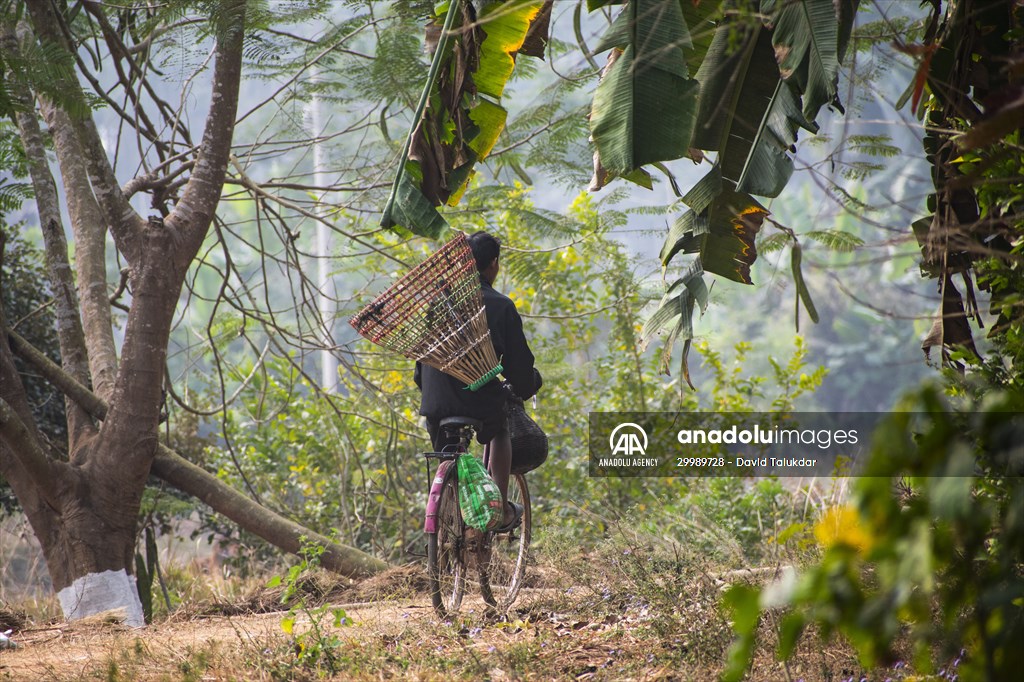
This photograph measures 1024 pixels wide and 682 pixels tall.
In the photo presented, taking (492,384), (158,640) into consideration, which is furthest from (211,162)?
(158,640)

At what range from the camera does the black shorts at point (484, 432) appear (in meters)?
4.79

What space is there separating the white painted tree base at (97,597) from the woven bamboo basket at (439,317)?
2.82 meters

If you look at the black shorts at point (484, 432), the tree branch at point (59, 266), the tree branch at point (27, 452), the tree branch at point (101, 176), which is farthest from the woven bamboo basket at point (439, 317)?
the tree branch at point (59, 266)

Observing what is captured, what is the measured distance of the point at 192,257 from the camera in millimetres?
6168

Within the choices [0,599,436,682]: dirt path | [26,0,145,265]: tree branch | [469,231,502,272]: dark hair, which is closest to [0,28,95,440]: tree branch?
[26,0,145,265]: tree branch

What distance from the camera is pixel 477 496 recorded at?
4.50 meters

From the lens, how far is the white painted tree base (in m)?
5.85

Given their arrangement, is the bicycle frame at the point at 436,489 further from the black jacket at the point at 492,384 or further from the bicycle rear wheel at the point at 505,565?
the bicycle rear wheel at the point at 505,565

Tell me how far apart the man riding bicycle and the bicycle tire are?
222 millimetres

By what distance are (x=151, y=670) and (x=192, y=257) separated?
3045mm

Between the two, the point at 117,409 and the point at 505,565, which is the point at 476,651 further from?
the point at 117,409

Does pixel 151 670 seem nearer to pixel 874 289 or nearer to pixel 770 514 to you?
pixel 770 514

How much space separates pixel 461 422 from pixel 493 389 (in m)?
0.23

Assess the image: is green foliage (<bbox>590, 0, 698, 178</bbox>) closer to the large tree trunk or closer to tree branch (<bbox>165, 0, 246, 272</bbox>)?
the large tree trunk
